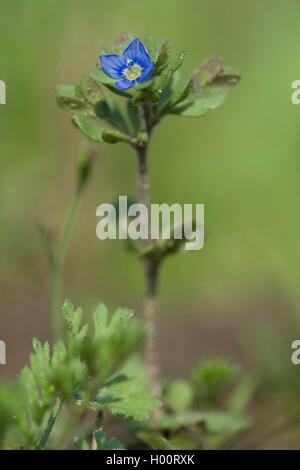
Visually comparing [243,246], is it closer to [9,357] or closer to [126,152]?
[126,152]

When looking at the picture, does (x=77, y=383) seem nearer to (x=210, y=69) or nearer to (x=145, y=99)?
(x=145, y=99)

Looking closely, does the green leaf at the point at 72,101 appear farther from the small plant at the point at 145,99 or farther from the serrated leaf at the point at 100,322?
the serrated leaf at the point at 100,322

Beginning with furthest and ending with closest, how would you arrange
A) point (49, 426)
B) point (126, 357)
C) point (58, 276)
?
point (58, 276) → point (49, 426) → point (126, 357)

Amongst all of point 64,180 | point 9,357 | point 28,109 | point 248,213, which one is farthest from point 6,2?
point 9,357

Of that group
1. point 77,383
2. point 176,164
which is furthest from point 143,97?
point 176,164

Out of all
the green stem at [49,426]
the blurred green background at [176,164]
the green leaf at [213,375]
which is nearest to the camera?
the green stem at [49,426]

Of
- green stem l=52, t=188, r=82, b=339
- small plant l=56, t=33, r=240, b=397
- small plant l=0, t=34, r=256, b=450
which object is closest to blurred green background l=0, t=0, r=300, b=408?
green stem l=52, t=188, r=82, b=339

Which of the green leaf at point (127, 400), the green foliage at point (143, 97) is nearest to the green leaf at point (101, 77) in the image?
the green foliage at point (143, 97)
